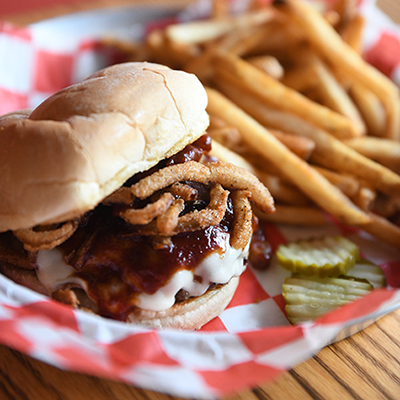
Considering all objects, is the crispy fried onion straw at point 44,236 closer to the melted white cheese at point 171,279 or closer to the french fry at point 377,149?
the melted white cheese at point 171,279

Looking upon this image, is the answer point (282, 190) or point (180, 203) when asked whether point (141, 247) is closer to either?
point (180, 203)

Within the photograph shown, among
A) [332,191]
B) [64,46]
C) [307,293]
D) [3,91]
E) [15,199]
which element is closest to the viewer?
[15,199]

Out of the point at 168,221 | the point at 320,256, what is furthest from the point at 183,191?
the point at 320,256

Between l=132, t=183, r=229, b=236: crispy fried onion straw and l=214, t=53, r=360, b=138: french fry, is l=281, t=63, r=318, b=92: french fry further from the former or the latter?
l=132, t=183, r=229, b=236: crispy fried onion straw

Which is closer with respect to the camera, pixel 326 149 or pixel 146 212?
pixel 146 212

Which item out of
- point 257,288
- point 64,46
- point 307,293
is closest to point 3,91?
point 64,46

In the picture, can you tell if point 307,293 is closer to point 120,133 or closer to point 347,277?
point 347,277

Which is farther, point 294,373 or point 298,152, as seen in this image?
point 298,152
